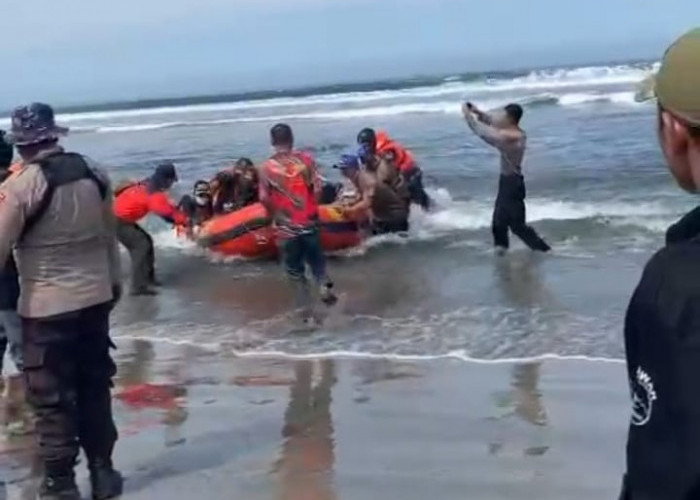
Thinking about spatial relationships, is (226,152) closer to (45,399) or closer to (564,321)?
(564,321)

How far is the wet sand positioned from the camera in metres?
5.39

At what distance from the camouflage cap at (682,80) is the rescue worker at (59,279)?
3.73 metres

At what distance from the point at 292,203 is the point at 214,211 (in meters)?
5.01

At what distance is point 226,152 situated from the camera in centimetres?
3164

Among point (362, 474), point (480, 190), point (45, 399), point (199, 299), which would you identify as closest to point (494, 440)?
point (362, 474)

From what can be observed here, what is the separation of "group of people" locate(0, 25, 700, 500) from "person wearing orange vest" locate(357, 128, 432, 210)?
24mm

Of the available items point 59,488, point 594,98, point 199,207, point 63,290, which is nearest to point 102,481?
point 59,488

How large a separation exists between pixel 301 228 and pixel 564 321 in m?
2.15

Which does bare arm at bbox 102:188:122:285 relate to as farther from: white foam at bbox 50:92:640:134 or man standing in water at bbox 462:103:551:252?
white foam at bbox 50:92:640:134

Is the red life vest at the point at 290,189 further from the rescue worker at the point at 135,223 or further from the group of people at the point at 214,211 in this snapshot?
the rescue worker at the point at 135,223

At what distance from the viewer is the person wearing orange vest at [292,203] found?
9539mm

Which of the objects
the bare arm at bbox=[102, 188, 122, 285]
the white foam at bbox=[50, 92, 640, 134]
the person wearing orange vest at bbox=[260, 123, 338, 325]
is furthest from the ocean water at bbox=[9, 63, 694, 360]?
the white foam at bbox=[50, 92, 640, 134]

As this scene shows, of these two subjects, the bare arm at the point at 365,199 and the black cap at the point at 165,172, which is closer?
the black cap at the point at 165,172

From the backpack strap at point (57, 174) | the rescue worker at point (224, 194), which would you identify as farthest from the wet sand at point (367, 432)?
the rescue worker at point (224, 194)
